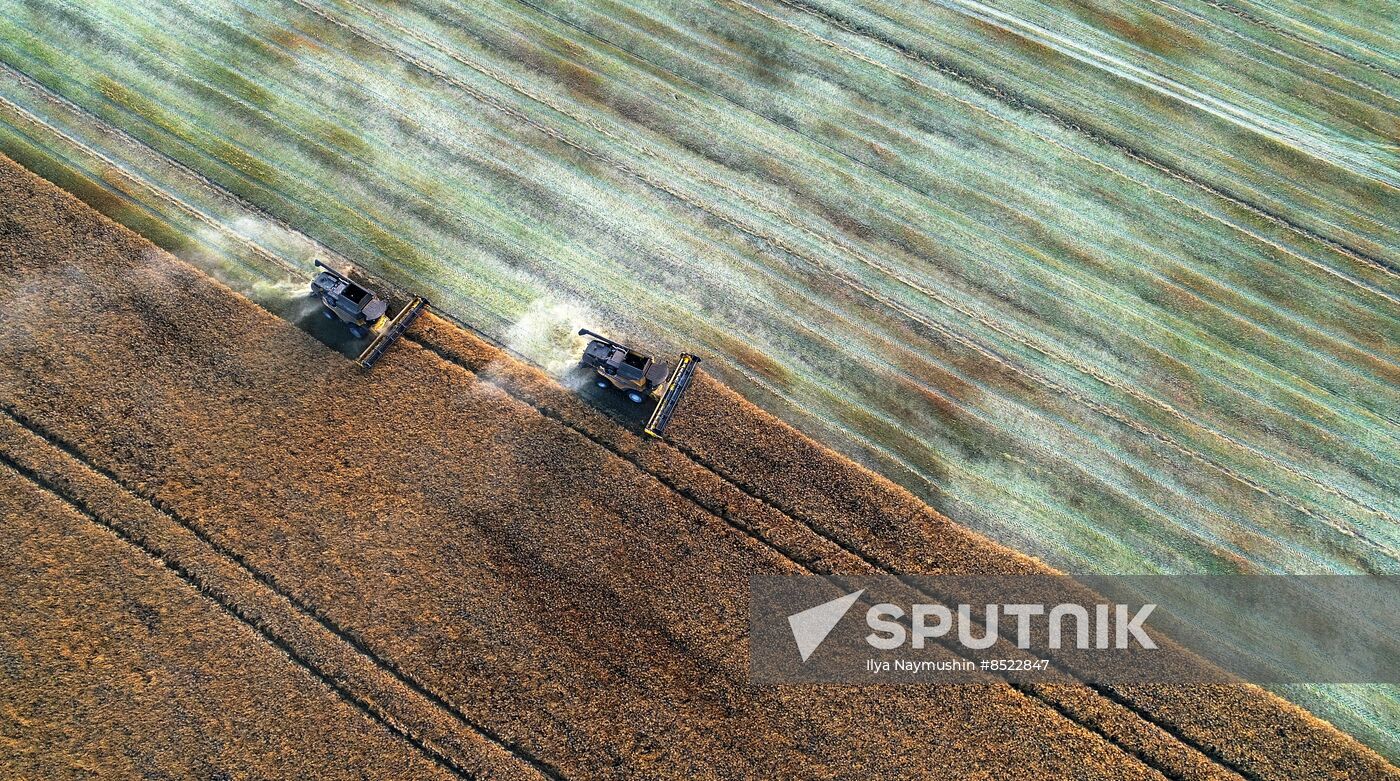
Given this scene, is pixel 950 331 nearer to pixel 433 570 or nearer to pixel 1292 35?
pixel 433 570

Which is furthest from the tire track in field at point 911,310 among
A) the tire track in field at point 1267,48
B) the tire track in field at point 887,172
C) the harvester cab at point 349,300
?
the tire track in field at point 1267,48

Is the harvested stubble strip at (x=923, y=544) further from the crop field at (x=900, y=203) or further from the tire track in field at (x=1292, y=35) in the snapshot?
the tire track in field at (x=1292, y=35)

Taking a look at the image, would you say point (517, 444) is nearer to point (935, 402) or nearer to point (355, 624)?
point (355, 624)

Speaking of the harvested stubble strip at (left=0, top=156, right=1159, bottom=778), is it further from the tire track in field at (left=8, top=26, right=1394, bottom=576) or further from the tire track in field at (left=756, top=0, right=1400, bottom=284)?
the tire track in field at (left=756, top=0, right=1400, bottom=284)

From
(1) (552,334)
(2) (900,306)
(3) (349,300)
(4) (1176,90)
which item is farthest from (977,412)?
(3) (349,300)

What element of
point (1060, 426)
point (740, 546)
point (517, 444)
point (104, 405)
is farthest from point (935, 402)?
point (104, 405)
